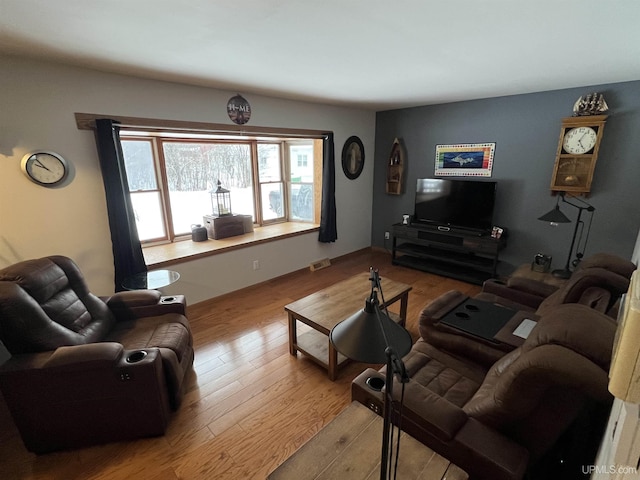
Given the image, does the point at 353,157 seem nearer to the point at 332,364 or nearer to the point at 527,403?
the point at 332,364

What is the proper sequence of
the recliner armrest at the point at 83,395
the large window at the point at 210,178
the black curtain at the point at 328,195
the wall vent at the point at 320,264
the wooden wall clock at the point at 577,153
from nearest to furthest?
1. the recliner armrest at the point at 83,395
2. the wooden wall clock at the point at 577,153
3. the large window at the point at 210,178
4. the black curtain at the point at 328,195
5. the wall vent at the point at 320,264

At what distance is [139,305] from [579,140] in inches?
176

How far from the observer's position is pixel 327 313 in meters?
2.39

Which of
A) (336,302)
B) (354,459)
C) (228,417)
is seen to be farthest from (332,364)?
(354,459)

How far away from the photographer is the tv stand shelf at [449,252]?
3.78 meters

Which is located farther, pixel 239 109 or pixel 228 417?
pixel 239 109

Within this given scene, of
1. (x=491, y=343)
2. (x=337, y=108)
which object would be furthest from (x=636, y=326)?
(x=337, y=108)

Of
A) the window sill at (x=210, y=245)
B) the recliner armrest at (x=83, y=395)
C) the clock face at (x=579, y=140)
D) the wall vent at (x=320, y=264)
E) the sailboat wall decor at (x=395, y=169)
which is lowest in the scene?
the wall vent at (x=320, y=264)

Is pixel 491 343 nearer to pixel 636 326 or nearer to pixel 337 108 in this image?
pixel 636 326

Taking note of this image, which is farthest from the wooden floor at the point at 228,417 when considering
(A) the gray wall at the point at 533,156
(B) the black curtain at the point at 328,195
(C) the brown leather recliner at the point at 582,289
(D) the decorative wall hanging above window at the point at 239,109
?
(D) the decorative wall hanging above window at the point at 239,109

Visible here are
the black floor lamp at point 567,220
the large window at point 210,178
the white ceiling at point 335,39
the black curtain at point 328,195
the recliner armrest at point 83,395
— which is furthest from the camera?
the black curtain at point 328,195

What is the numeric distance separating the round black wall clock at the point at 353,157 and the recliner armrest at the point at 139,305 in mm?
3138

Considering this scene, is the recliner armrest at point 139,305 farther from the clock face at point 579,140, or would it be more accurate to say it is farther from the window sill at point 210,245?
the clock face at point 579,140

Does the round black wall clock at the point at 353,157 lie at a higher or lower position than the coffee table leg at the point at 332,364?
higher
